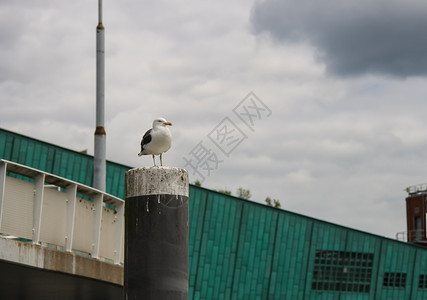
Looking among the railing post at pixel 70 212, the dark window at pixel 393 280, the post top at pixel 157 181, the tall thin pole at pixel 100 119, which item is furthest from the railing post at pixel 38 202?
the dark window at pixel 393 280

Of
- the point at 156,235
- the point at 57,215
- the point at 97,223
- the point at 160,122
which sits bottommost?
the point at 97,223

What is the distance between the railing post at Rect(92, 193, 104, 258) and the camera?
14094 millimetres

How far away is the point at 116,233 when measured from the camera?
15477mm

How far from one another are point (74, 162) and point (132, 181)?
27.0m

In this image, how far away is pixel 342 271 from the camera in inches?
1666

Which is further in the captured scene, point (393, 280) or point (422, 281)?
point (422, 281)

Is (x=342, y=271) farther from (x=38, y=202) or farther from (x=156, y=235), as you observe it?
(x=156, y=235)

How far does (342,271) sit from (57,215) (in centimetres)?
3085

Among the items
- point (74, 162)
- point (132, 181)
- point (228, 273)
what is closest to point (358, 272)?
point (228, 273)

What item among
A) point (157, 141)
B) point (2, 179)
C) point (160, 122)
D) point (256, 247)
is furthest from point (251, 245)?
point (157, 141)

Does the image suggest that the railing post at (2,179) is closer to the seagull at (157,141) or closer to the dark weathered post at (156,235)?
the seagull at (157,141)

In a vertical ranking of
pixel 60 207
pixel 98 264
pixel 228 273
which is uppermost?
pixel 60 207

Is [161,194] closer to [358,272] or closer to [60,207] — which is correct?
[60,207]

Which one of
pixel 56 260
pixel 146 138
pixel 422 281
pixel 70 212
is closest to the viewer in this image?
pixel 146 138
